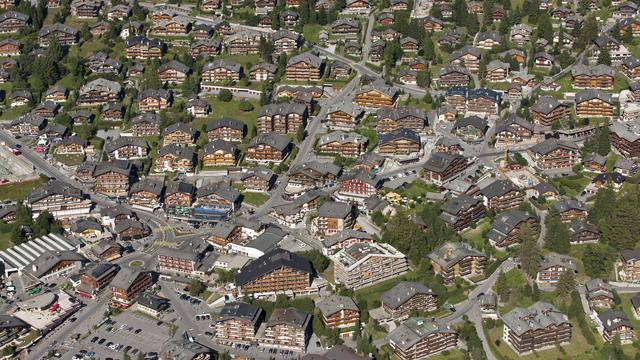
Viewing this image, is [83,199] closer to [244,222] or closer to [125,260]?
[125,260]

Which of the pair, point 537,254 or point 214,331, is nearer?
point 214,331

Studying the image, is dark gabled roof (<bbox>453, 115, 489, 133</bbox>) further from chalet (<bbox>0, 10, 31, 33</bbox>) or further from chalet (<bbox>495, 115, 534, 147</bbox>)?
chalet (<bbox>0, 10, 31, 33</bbox>)

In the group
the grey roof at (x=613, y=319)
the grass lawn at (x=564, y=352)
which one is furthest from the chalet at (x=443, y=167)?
the grey roof at (x=613, y=319)

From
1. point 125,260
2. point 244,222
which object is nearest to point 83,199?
point 125,260

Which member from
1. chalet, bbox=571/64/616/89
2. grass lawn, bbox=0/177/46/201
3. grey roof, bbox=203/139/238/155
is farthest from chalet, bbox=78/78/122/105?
chalet, bbox=571/64/616/89

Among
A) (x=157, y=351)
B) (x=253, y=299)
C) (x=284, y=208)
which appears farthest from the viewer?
(x=284, y=208)

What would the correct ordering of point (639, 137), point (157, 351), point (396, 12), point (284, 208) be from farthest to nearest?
point (396, 12) → point (639, 137) → point (284, 208) → point (157, 351)
